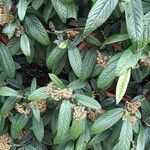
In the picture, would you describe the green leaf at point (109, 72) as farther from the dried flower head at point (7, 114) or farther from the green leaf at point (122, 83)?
the dried flower head at point (7, 114)

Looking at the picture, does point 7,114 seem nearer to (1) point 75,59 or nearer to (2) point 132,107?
(1) point 75,59

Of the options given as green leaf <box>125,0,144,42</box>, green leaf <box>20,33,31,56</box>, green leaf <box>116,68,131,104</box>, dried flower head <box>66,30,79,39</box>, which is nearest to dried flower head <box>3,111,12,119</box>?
green leaf <box>20,33,31,56</box>

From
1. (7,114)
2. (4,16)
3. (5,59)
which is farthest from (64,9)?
(7,114)

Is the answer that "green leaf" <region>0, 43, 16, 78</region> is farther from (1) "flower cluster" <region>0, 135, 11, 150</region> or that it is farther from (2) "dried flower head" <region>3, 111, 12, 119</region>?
(1) "flower cluster" <region>0, 135, 11, 150</region>

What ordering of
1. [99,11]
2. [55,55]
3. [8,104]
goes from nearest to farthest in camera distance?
[99,11]
[55,55]
[8,104]

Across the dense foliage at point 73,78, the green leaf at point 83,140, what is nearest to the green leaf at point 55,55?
the dense foliage at point 73,78

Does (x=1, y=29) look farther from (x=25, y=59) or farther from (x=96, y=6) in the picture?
(x=96, y=6)
